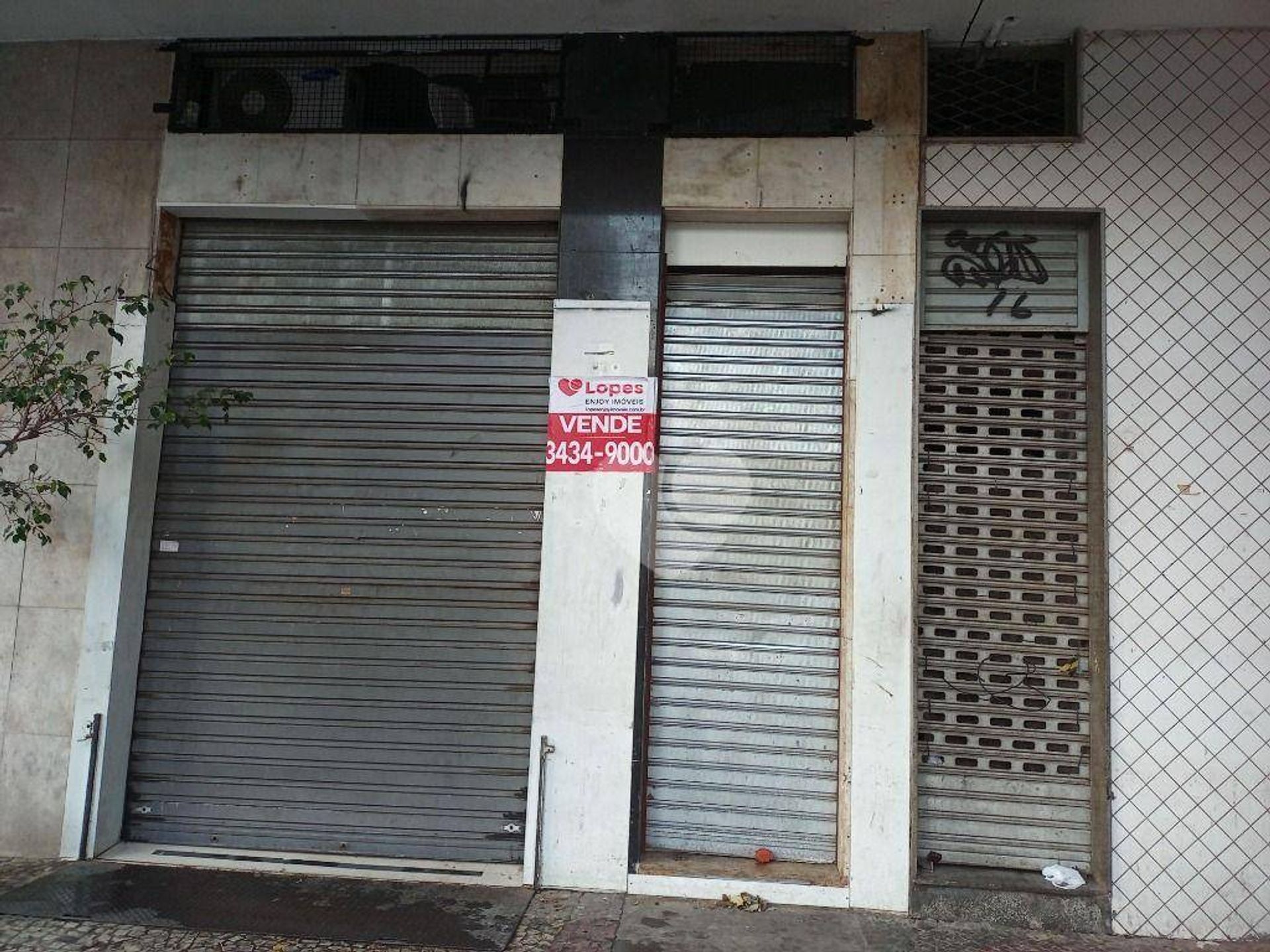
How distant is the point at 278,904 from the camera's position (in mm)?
4527

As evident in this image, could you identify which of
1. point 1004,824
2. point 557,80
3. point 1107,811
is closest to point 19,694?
point 557,80

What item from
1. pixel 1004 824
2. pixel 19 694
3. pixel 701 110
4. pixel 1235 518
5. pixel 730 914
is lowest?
pixel 730 914

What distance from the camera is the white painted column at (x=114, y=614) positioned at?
16.7 feet

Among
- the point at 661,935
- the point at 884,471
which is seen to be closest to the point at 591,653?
the point at 661,935

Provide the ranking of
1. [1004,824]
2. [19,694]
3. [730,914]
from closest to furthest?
[730,914] → [1004,824] → [19,694]

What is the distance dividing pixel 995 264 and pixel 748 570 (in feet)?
8.23

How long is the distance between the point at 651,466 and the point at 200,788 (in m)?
3.61

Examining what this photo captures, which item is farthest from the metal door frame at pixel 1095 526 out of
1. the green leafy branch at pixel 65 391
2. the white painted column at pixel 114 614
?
the white painted column at pixel 114 614

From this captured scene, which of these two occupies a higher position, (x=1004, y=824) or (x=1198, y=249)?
(x=1198, y=249)

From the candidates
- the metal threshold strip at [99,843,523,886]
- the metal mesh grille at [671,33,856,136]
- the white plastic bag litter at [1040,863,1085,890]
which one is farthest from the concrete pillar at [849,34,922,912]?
the metal threshold strip at [99,843,523,886]

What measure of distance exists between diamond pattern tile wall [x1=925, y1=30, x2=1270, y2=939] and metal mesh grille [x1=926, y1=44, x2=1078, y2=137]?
0.90ft

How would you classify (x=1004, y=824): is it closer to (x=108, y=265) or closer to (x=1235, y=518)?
(x=1235, y=518)

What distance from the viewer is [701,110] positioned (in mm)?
5312

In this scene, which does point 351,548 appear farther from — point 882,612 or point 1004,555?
point 1004,555
